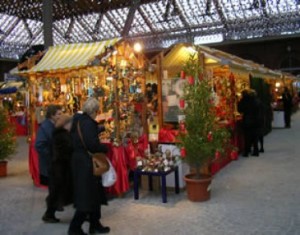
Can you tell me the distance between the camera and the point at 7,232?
4.47m

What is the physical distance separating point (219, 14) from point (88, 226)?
2822 cm

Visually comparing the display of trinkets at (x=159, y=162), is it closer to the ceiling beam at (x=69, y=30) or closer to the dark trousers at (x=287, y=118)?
the dark trousers at (x=287, y=118)

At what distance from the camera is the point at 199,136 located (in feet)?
17.4

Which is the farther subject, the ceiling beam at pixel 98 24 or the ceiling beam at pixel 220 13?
the ceiling beam at pixel 98 24

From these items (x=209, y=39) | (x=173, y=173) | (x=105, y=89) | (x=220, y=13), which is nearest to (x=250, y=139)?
(x=173, y=173)

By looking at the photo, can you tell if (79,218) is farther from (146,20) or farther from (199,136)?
(146,20)

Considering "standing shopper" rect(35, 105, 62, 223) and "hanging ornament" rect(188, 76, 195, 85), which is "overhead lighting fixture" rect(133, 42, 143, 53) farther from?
"standing shopper" rect(35, 105, 62, 223)

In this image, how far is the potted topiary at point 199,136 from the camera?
17.3 feet

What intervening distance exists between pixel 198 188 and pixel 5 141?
431 centimetres

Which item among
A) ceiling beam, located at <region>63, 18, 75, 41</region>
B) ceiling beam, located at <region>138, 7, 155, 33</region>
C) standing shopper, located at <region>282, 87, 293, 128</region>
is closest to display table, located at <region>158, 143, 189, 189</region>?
standing shopper, located at <region>282, 87, 293, 128</region>

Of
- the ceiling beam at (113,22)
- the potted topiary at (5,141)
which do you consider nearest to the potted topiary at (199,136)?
the potted topiary at (5,141)

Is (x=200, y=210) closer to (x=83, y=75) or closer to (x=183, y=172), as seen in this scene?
(x=183, y=172)

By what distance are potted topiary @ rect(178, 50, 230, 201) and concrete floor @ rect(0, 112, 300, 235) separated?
26 centimetres

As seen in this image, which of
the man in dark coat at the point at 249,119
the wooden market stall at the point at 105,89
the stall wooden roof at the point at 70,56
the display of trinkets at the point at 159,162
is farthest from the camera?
the man in dark coat at the point at 249,119
